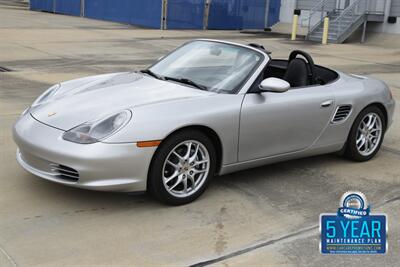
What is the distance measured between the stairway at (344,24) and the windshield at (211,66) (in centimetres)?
1758

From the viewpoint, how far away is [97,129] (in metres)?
4.04

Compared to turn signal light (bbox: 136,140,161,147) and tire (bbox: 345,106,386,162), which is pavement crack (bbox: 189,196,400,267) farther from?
tire (bbox: 345,106,386,162)

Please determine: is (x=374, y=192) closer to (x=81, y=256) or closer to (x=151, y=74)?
(x=151, y=74)

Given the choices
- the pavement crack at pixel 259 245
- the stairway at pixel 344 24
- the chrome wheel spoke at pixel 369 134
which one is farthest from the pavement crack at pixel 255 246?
the stairway at pixel 344 24

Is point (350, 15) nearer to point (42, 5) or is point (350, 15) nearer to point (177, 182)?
point (42, 5)

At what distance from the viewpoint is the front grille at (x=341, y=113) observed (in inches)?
209

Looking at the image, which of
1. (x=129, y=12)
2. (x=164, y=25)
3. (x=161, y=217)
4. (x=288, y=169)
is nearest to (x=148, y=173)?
(x=161, y=217)

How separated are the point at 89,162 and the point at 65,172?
260mm

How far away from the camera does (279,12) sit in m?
27.6

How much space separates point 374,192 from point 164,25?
66.9ft

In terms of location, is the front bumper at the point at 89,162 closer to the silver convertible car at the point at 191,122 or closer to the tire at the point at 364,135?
the silver convertible car at the point at 191,122

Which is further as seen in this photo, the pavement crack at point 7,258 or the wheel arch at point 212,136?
the wheel arch at point 212,136

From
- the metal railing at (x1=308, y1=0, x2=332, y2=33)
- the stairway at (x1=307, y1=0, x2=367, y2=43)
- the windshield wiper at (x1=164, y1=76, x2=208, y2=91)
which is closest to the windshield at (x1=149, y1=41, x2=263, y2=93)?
the windshield wiper at (x1=164, y1=76, x2=208, y2=91)

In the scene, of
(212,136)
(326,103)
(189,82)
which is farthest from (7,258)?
(326,103)
